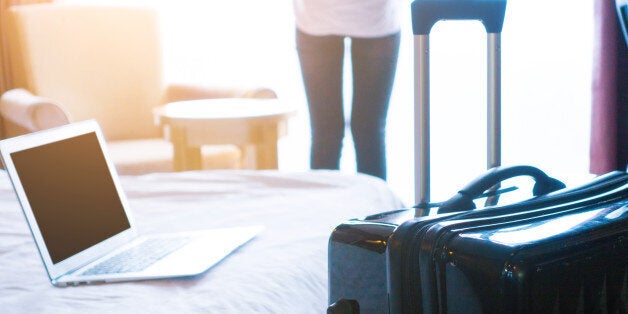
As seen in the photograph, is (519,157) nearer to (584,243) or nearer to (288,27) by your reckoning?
(288,27)

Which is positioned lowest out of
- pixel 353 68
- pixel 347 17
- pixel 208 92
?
pixel 208 92

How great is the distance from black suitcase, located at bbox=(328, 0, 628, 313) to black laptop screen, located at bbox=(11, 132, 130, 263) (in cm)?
42

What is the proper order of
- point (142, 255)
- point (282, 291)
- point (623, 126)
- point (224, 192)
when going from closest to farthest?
point (282, 291) → point (142, 255) → point (224, 192) → point (623, 126)

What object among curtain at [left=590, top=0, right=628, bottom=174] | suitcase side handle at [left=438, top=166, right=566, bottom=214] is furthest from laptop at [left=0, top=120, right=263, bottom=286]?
curtain at [left=590, top=0, right=628, bottom=174]

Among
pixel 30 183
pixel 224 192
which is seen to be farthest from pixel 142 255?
pixel 224 192

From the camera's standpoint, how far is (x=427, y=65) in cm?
142

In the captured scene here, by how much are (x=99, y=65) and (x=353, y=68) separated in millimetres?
1343

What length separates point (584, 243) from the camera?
950mm

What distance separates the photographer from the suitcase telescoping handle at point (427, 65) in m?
1.38

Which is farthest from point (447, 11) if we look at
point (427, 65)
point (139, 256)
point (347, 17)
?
point (347, 17)

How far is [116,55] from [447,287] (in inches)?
110

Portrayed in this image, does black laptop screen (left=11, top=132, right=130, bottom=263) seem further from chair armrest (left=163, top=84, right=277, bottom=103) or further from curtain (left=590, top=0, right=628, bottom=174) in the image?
curtain (left=590, top=0, right=628, bottom=174)

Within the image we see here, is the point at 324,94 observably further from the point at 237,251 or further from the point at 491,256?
the point at 491,256

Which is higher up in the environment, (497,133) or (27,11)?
(27,11)
